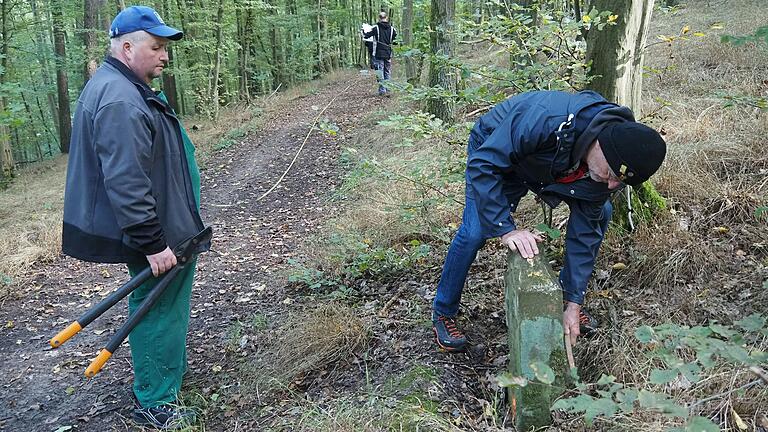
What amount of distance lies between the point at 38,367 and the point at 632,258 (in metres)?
4.66

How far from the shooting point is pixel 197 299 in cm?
525

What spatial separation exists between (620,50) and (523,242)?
6.68 ft

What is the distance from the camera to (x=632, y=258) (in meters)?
3.71

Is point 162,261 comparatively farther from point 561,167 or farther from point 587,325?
point 587,325

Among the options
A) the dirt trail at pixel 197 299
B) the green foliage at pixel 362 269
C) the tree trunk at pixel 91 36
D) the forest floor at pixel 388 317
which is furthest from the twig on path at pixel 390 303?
the tree trunk at pixel 91 36

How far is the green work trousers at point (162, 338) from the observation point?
10.6 feet

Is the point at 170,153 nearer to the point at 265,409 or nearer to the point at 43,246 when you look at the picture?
the point at 265,409

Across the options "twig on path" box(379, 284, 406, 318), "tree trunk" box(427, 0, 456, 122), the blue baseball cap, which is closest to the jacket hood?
"twig on path" box(379, 284, 406, 318)

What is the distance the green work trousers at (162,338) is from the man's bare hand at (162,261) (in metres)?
0.21

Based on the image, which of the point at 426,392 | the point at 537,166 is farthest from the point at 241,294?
the point at 537,166

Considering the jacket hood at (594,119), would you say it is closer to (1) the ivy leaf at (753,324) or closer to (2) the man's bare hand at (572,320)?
(2) the man's bare hand at (572,320)

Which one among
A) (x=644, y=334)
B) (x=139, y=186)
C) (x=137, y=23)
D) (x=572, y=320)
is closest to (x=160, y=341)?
(x=139, y=186)

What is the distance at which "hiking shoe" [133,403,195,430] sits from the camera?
10.4ft

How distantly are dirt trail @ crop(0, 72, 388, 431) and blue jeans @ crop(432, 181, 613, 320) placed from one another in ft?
5.56
